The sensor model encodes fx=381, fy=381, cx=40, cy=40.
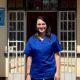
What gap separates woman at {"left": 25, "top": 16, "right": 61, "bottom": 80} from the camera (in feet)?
17.2

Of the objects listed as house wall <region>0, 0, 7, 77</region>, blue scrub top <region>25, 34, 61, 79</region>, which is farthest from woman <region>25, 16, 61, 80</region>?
house wall <region>0, 0, 7, 77</region>

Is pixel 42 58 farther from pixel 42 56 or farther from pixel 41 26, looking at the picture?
pixel 41 26

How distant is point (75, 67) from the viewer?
11305 millimetres

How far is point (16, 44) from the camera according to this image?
11297mm

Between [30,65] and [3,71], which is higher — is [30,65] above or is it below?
above

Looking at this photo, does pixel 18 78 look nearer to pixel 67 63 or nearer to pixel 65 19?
pixel 67 63

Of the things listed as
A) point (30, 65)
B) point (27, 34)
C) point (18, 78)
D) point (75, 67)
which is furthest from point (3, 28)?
point (30, 65)

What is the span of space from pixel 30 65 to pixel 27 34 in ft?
20.0

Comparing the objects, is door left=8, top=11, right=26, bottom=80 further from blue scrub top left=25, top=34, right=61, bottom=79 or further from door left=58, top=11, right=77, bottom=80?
blue scrub top left=25, top=34, right=61, bottom=79

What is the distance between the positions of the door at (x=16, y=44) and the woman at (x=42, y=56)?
594 centimetres

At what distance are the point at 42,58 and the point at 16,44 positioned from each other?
240 inches

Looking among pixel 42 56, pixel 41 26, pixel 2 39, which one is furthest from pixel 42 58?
pixel 2 39

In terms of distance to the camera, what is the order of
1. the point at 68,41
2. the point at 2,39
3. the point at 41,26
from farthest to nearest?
the point at 68,41 → the point at 2,39 → the point at 41,26

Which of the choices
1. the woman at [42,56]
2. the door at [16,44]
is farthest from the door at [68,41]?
the woman at [42,56]
